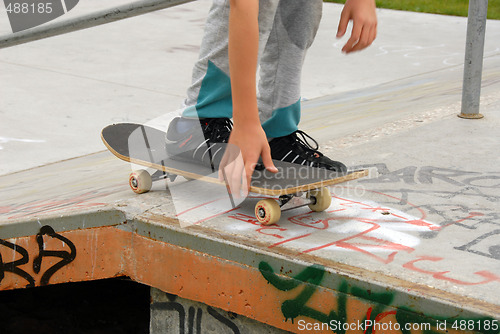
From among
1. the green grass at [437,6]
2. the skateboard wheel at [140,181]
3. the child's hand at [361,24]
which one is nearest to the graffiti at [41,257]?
the skateboard wheel at [140,181]

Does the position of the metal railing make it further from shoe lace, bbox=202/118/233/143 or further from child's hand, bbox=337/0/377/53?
child's hand, bbox=337/0/377/53

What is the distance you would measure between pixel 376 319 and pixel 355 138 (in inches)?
59.4

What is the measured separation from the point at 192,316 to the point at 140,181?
0.52 m

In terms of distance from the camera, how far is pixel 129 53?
6559 mm

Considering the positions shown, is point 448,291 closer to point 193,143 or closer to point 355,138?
point 193,143

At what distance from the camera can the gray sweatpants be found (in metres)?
2.20

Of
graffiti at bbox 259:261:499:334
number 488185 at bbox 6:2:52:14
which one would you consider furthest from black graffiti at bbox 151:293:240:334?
number 488185 at bbox 6:2:52:14

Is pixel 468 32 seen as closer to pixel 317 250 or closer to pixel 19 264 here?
pixel 317 250

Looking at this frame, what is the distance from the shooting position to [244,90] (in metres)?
1.91

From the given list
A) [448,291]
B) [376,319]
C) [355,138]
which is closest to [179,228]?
[376,319]

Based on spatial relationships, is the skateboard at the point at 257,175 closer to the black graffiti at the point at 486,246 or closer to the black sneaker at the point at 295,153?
the black sneaker at the point at 295,153

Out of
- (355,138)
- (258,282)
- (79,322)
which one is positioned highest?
(355,138)

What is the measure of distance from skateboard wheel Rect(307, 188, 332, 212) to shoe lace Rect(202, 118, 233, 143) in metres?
0.35

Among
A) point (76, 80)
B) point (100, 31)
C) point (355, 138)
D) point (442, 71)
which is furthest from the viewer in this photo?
point (100, 31)
